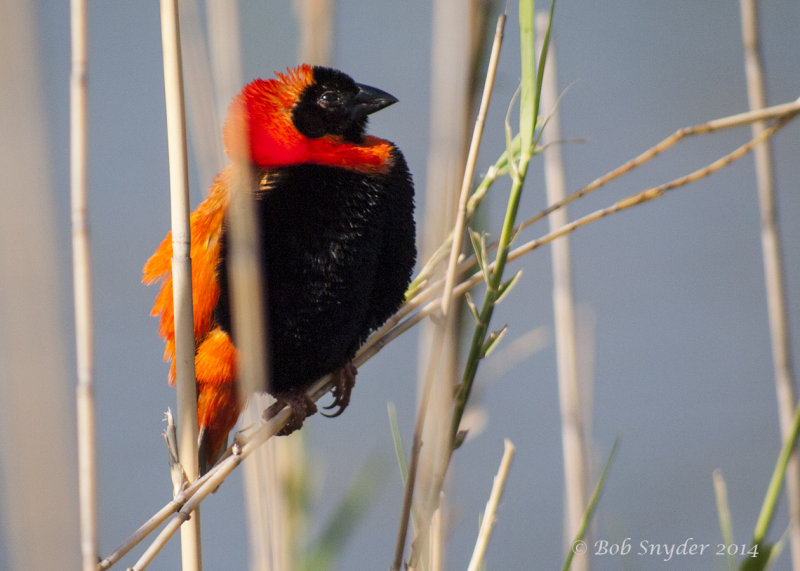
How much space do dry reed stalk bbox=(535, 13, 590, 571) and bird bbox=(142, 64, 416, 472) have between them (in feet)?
0.85

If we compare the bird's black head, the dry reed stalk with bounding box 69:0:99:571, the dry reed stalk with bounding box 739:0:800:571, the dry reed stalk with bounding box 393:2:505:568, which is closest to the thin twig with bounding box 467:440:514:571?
the dry reed stalk with bounding box 393:2:505:568

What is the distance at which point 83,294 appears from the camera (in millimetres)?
857

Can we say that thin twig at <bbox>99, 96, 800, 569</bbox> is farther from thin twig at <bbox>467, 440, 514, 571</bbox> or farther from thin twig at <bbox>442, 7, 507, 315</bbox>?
thin twig at <bbox>467, 440, 514, 571</bbox>

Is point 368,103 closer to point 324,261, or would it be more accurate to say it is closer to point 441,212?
point 324,261

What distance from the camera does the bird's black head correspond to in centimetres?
152

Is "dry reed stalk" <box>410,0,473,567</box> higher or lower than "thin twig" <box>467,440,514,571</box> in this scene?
higher

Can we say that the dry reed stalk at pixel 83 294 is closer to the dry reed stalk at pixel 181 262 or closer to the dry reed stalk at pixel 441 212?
the dry reed stalk at pixel 181 262

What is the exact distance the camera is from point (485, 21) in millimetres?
867

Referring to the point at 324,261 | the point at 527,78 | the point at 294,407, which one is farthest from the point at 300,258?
the point at 527,78

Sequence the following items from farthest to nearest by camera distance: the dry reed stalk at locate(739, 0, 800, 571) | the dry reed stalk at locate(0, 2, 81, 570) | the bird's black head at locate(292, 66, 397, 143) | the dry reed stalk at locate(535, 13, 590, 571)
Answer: the bird's black head at locate(292, 66, 397, 143)
the dry reed stalk at locate(535, 13, 590, 571)
the dry reed stalk at locate(739, 0, 800, 571)
the dry reed stalk at locate(0, 2, 81, 570)

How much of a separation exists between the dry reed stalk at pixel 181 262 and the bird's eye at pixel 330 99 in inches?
25.8

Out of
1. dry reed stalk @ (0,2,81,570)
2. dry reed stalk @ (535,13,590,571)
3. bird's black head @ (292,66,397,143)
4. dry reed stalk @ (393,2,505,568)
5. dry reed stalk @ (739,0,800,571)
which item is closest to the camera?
dry reed stalk @ (0,2,81,570)

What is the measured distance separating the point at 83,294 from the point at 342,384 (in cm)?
65

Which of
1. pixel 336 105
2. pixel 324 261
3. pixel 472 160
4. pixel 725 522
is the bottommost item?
pixel 725 522
